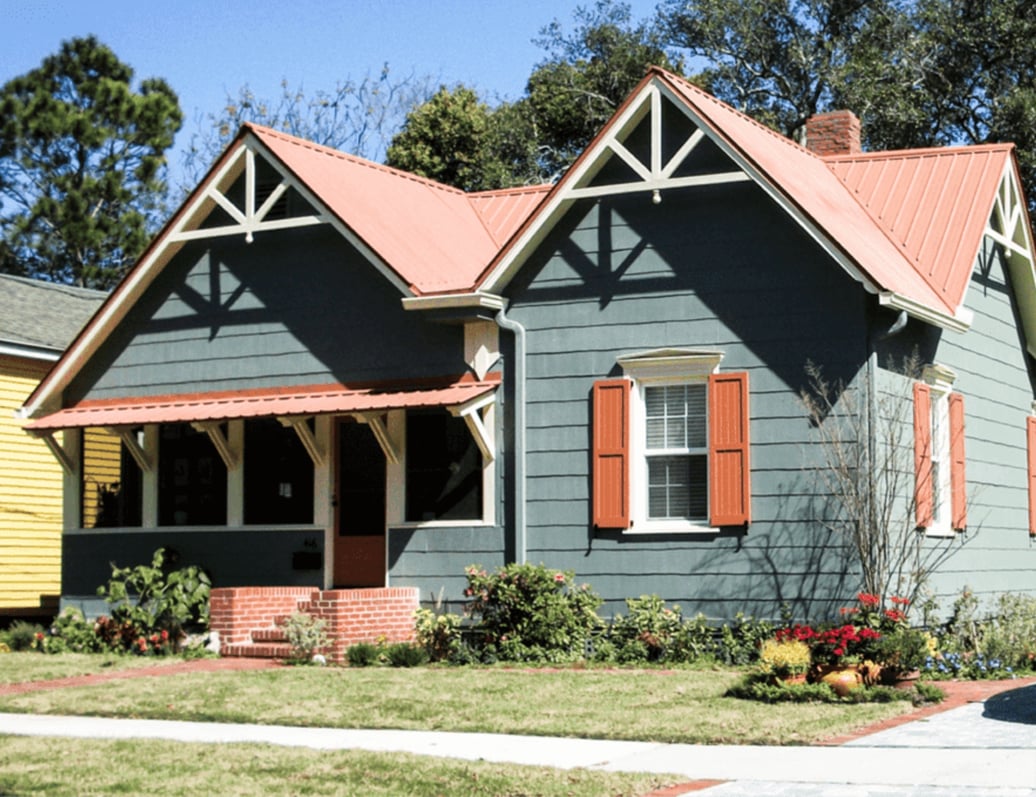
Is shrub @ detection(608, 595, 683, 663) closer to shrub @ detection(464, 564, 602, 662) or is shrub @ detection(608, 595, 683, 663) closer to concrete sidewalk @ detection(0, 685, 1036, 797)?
shrub @ detection(464, 564, 602, 662)

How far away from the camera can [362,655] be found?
17.0 meters

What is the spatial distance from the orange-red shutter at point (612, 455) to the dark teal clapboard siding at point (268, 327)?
1.95m

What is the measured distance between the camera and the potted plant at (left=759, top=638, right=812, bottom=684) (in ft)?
45.4

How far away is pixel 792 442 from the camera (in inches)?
663

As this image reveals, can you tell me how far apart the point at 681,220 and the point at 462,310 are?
8.60 ft

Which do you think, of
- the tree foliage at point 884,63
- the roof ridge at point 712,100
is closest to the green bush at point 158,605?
the roof ridge at point 712,100

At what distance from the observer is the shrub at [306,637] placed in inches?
681

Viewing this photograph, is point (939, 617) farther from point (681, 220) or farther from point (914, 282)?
point (681, 220)

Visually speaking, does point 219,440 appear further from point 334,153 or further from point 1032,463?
point 1032,463

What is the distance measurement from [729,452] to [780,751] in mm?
6252

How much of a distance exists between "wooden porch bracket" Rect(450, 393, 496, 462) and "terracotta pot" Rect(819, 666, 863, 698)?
5.47m

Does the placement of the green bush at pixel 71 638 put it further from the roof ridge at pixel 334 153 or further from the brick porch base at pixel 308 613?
the roof ridge at pixel 334 153

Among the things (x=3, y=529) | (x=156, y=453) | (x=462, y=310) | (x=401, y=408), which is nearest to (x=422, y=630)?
(x=401, y=408)

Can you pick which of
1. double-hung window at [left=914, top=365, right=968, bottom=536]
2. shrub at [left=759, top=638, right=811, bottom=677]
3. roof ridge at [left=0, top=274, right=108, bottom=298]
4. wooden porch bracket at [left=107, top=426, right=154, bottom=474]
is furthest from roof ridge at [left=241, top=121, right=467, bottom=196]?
shrub at [left=759, top=638, right=811, bottom=677]
